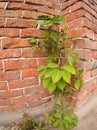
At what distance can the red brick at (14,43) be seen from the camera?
1283 millimetres

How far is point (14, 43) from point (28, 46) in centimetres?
12

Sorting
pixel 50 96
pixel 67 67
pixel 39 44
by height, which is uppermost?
pixel 39 44

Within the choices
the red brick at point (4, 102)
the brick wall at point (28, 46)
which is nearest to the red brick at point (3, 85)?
the brick wall at point (28, 46)

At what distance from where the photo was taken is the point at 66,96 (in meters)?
1.35

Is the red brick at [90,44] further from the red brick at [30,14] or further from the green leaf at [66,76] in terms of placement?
the red brick at [30,14]

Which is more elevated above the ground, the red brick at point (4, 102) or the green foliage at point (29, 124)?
the red brick at point (4, 102)

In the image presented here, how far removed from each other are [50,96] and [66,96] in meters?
0.22

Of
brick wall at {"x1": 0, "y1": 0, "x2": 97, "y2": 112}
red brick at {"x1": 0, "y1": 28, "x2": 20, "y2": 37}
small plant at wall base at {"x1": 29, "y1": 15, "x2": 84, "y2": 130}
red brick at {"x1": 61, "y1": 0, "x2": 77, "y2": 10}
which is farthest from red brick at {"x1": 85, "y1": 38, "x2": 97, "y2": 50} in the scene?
red brick at {"x1": 0, "y1": 28, "x2": 20, "y2": 37}

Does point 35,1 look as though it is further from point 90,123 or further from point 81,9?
point 90,123

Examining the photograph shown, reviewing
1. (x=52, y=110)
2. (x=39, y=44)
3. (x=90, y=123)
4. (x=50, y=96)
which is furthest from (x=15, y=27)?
(x=90, y=123)

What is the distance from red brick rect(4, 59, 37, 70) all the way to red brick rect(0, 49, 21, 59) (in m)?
0.04

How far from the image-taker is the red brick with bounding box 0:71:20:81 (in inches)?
51.4

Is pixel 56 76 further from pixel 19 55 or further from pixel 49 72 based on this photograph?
pixel 19 55

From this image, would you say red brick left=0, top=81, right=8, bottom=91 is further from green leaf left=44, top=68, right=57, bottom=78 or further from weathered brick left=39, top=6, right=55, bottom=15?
weathered brick left=39, top=6, right=55, bottom=15
